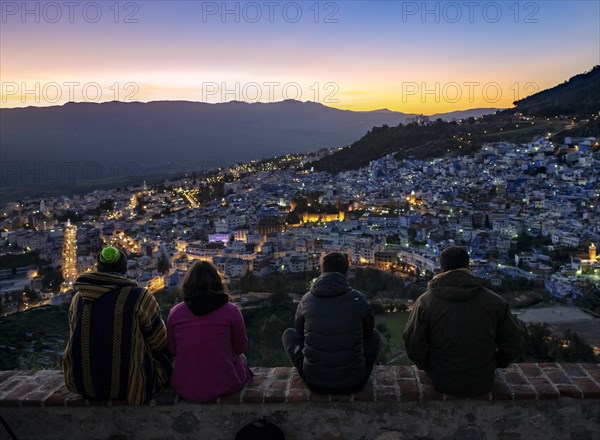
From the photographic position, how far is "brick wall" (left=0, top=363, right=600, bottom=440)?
7.40ft

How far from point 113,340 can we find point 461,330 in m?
1.41

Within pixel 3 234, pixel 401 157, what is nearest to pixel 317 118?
pixel 401 157

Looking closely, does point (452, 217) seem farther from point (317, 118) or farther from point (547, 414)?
point (317, 118)

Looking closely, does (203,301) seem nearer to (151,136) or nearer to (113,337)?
(113,337)

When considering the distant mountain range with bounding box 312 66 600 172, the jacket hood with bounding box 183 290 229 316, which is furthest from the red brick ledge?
the distant mountain range with bounding box 312 66 600 172

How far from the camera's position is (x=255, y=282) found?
23.7m

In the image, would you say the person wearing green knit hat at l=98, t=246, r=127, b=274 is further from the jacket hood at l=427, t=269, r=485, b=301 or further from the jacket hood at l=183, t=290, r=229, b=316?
the jacket hood at l=427, t=269, r=485, b=301

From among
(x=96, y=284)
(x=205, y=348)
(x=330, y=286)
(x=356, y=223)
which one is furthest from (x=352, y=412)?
(x=356, y=223)

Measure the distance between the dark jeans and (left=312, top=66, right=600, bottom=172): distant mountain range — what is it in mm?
55394

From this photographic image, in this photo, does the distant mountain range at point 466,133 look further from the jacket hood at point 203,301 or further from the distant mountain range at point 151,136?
the jacket hood at point 203,301

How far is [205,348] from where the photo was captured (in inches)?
89.0

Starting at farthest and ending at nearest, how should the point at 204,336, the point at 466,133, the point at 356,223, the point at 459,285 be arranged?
the point at 466,133
the point at 356,223
the point at 204,336
the point at 459,285

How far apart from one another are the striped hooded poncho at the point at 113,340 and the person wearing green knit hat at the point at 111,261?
0.11ft

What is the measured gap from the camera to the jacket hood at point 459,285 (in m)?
2.13
